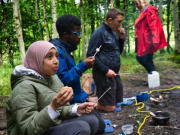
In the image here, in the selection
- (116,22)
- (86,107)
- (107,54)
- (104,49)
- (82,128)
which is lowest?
(82,128)

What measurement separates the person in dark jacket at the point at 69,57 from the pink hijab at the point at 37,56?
2.15 ft

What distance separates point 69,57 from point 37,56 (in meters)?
0.89

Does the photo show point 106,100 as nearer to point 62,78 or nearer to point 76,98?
point 76,98

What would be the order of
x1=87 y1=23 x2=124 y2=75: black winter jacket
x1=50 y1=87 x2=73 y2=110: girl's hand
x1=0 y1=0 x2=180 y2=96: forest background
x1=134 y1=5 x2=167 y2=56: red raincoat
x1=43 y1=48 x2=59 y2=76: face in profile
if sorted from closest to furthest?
1. x1=50 y1=87 x2=73 y2=110: girl's hand
2. x1=43 y1=48 x2=59 y2=76: face in profile
3. x1=87 y1=23 x2=124 y2=75: black winter jacket
4. x1=134 y1=5 x2=167 y2=56: red raincoat
5. x1=0 y1=0 x2=180 y2=96: forest background

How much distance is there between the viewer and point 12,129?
1.80 metres

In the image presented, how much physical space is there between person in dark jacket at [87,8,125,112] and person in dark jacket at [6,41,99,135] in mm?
1981

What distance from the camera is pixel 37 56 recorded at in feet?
6.12

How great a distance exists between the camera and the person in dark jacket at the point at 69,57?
8.40 ft

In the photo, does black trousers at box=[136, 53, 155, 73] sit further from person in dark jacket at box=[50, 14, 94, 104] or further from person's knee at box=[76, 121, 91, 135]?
person's knee at box=[76, 121, 91, 135]

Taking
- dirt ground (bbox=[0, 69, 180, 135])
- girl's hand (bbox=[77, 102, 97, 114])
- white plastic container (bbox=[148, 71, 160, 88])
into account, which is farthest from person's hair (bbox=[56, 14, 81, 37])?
white plastic container (bbox=[148, 71, 160, 88])

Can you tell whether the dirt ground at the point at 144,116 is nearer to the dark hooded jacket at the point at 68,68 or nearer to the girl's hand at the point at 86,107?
the dark hooded jacket at the point at 68,68

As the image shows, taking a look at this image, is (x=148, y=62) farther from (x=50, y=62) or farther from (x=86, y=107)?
(x=50, y=62)

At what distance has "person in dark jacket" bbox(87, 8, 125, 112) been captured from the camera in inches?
158

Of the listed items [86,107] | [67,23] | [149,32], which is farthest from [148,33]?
[86,107]
